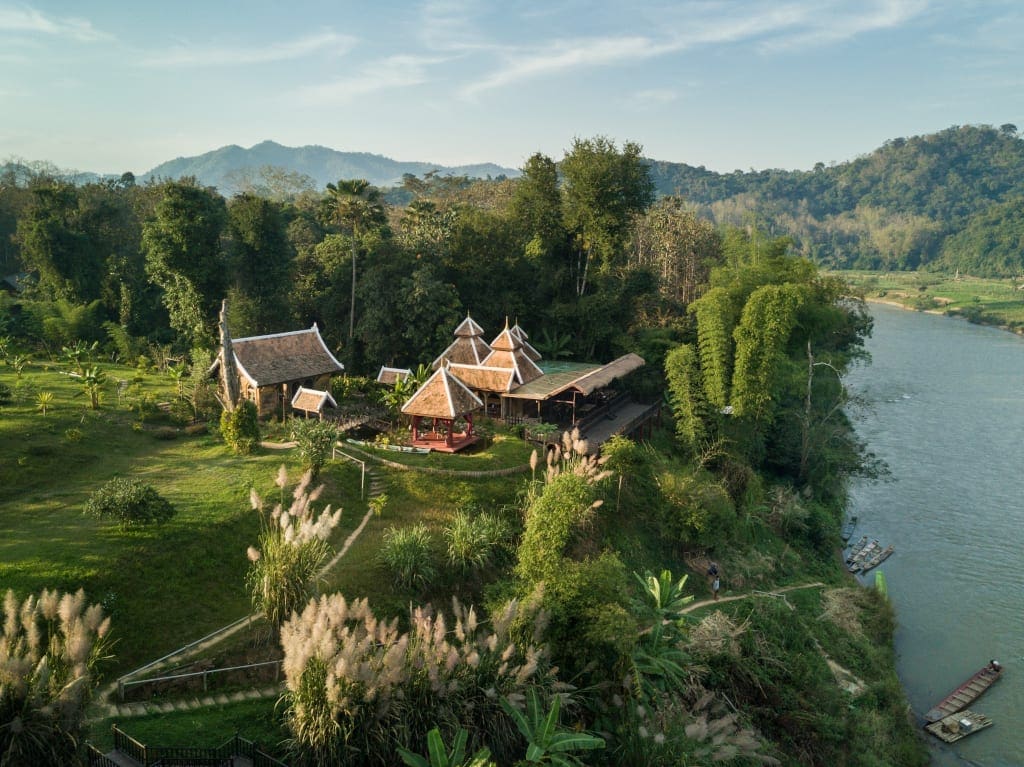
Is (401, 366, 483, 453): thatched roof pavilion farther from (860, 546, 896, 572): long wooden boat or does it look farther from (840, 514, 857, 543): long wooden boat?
(840, 514, 857, 543): long wooden boat

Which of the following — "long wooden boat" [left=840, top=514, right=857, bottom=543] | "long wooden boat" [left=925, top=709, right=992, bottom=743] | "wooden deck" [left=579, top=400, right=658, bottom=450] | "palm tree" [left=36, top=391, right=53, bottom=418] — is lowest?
"long wooden boat" [left=925, top=709, right=992, bottom=743]

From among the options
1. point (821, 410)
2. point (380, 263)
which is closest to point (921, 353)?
point (821, 410)

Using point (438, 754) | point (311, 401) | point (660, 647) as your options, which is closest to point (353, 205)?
point (311, 401)

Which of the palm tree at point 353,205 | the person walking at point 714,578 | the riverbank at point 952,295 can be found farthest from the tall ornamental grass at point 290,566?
the riverbank at point 952,295

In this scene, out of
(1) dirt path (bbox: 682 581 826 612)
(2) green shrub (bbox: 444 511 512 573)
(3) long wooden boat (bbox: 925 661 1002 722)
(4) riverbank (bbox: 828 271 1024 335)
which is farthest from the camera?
(4) riverbank (bbox: 828 271 1024 335)

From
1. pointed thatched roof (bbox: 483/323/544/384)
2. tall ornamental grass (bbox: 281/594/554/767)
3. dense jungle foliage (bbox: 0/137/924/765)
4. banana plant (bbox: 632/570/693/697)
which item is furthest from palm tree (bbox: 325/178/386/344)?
tall ornamental grass (bbox: 281/594/554/767)

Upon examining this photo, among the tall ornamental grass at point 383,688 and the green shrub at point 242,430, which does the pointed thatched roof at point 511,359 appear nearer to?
the green shrub at point 242,430

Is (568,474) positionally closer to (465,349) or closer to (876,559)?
(465,349)

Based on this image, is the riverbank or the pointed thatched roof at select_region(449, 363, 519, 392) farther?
the riverbank
